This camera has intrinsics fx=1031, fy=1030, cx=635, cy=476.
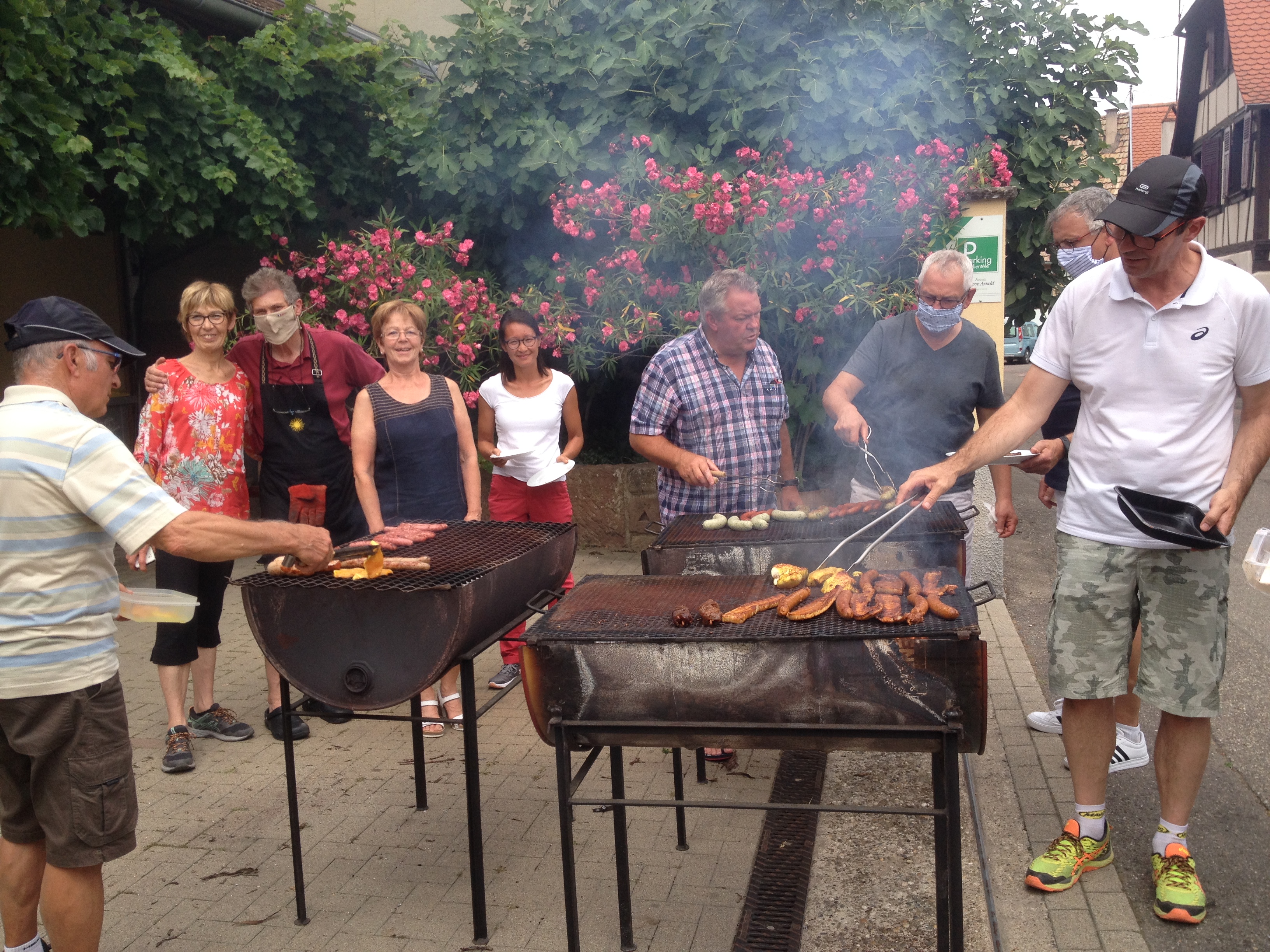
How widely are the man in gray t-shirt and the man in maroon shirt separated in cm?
236

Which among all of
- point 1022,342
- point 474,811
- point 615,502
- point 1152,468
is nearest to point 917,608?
point 1152,468

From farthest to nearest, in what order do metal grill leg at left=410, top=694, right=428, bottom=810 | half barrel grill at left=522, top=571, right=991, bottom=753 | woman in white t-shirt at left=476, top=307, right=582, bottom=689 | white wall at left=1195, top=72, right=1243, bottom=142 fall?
white wall at left=1195, top=72, right=1243, bottom=142
woman in white t-shirt at left=476, top=307, right=582, bottom=689
metal grill leg at left=410, top=694, right=428, bottom=810
half barrel grill at left=522, top=571, right=991, bottom=753

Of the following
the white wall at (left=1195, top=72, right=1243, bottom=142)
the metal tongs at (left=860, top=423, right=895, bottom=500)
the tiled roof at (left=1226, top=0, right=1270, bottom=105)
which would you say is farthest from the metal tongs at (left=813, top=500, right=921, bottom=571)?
the white wall at (left=1195, top=72, right=1243, bottom=142)

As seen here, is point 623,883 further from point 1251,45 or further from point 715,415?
point 1251,45

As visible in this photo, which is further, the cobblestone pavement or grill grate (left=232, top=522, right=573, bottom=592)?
the cobblestone pavement

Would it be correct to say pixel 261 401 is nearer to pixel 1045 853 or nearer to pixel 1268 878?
pixel 1045 853

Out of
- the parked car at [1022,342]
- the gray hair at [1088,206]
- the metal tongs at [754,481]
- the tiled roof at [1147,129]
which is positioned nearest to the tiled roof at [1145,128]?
the tiled roof at [1147,129]

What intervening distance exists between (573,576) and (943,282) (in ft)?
Answer: 13.5

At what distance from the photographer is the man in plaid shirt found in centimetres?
466

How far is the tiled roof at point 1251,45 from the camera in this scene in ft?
64.7

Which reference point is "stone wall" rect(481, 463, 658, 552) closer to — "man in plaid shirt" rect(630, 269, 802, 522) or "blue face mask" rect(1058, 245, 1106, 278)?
"man in plaid shirt" rect(630, 269, 802, 522)

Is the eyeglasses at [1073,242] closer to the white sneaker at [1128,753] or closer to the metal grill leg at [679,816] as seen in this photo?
the white sneaker at [1128,753]

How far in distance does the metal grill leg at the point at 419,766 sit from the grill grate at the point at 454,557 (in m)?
0.69

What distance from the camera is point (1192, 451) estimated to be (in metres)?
3.19
